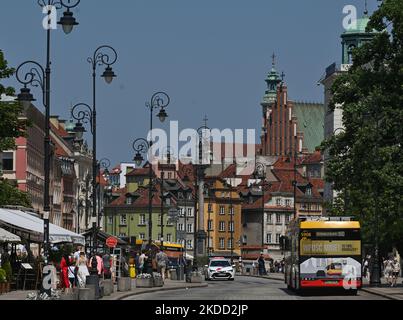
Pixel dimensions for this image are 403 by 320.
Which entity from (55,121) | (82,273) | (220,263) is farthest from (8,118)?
(55,121)

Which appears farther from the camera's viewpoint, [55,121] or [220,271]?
[55,121]

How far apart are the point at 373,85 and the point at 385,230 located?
1042cm

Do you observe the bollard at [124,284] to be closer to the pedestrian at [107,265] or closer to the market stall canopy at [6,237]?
the market stall canopy at [6,237]

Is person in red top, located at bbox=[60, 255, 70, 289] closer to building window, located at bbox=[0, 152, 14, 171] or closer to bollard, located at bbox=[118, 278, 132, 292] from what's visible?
bollard, located at bbox=[118, 278, 132, 292]

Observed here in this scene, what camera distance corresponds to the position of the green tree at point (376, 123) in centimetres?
6200

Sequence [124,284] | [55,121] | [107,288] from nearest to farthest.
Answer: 1. [107,288]
2. [124,284]
3. [55,121]

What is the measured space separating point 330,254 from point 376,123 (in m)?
13.9

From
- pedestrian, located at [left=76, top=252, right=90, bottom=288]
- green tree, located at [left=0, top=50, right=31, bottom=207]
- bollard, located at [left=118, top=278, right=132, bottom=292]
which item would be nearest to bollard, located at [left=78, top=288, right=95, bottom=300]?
pedestrian, located at [left=76, top=252, right=90, bottom=288]

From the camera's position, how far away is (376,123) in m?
63.6

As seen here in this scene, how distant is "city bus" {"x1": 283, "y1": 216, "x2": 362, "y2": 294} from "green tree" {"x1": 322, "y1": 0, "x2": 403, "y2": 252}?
10.5m

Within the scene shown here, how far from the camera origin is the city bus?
50.8m

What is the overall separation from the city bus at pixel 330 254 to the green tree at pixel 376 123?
10458mm

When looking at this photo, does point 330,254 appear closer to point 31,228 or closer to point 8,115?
point 31,228

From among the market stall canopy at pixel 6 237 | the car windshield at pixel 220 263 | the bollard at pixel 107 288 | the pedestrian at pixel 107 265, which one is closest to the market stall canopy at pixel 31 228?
the market stall canopy at pixel 6 237
